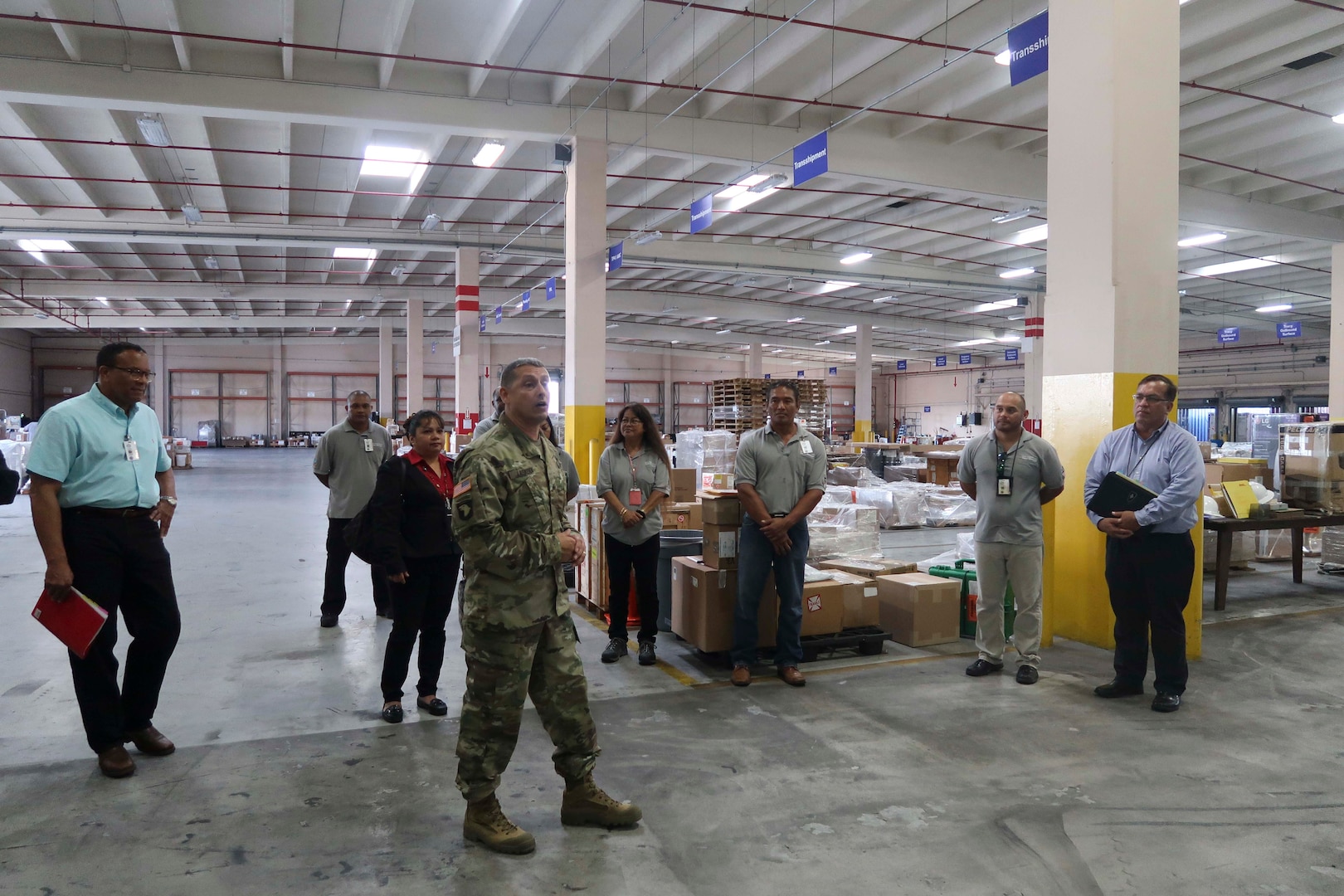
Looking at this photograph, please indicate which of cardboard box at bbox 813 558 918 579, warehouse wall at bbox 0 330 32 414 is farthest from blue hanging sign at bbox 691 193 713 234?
warehouse wall at bbox 0 330 32 414

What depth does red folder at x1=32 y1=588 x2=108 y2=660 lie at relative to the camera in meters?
3.18

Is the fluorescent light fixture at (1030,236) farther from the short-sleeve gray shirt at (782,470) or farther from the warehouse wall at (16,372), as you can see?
the warehouse wall at (16,372)

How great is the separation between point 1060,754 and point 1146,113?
13.2ft

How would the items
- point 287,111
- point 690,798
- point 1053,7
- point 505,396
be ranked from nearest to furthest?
point 505,396
point 690,798
point 1053,7
point 287,111

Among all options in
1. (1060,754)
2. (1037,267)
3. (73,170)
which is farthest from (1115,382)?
(1037,267)

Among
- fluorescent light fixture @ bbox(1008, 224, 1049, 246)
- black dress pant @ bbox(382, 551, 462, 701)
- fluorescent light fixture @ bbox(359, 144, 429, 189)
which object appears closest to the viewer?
black dress pant @ bbox(382, 551, 462, 701)

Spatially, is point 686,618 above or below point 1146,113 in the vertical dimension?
below

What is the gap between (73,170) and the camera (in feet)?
41.5

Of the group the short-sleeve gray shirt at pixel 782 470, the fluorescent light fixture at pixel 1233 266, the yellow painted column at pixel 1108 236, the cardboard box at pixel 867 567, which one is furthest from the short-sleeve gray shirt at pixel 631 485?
the fluorescent light fixture at pixel 1233 266

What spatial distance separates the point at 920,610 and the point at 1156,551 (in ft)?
5.27

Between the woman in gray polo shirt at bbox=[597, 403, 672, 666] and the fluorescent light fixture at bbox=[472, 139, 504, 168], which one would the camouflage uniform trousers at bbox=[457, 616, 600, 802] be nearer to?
the woman in gray polo shirt at bbox=[597, 403, 672, 666]

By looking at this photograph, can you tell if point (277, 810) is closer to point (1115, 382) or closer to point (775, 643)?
point (775, 643)

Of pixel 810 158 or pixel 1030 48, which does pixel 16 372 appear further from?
pixel 1030 48

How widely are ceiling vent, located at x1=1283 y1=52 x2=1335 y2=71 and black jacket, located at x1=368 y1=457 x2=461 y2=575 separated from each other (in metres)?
10.3
